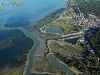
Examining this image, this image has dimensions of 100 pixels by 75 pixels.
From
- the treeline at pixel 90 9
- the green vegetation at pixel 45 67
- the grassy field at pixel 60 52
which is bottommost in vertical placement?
the green vegetation at pixel 45 67

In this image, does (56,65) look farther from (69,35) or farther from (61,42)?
(69,35)

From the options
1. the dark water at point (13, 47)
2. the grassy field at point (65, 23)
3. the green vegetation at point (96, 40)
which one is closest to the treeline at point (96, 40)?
the green vegetation at point (96, 40)

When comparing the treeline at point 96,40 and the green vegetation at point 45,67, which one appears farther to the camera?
the treeline at point 96,40

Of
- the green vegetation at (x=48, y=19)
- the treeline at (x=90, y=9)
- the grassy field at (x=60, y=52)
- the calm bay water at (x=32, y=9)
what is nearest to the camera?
the grassy field at (x=60, y=52)

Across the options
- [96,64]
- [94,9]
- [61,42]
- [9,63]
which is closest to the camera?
[96,64]

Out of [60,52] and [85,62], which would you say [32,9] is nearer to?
[60,52]

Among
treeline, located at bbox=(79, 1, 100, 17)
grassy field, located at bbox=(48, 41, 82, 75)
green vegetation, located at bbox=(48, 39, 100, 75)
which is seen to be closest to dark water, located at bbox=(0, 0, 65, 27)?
treeline, located at bbox=(79, 1, 100, 17)

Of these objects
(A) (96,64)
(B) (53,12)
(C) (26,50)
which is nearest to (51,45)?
(C) (26,50)

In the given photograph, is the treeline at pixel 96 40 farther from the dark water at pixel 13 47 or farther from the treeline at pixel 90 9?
the treeline at pixel 90 9

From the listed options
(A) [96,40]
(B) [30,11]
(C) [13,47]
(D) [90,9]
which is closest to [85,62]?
(A) [96,40]
